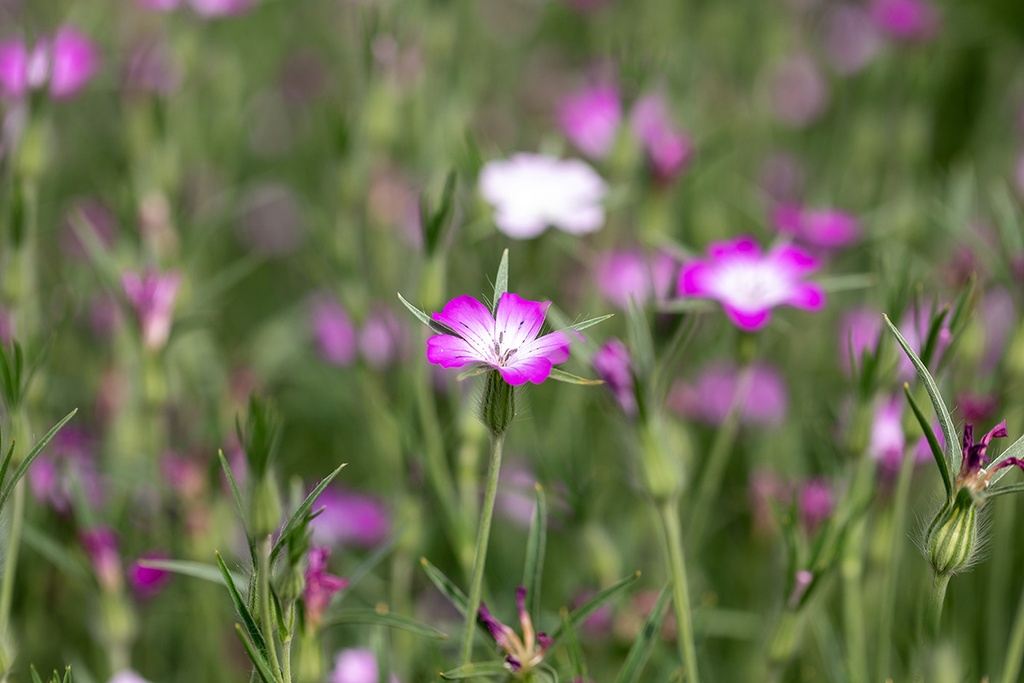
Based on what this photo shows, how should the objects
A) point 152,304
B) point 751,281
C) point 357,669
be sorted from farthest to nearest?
point 152,304, point 751,281, point 357,669

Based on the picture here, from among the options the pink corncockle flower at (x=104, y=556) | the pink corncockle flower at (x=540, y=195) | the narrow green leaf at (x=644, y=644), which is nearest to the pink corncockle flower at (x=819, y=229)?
the pink corncockle flower at (x=540, y=195)

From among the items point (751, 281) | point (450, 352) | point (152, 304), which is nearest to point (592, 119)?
point (751, 281)

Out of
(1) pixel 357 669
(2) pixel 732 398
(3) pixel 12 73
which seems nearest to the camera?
(1) pixel 357 669

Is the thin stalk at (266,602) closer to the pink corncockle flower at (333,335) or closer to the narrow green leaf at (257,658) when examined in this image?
the narrow green leaf at (257,658)

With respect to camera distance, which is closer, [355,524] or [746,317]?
[746,317]

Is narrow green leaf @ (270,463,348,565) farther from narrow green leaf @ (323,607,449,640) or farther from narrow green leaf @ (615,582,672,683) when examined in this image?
narrow green leaf @ (615,582,672,683)

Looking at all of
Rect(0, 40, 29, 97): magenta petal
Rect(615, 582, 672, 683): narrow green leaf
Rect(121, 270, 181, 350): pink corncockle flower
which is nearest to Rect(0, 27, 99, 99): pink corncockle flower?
Rect(0, 40, 29, 97): magenta petal

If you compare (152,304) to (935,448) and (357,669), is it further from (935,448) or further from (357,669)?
(935,448)
